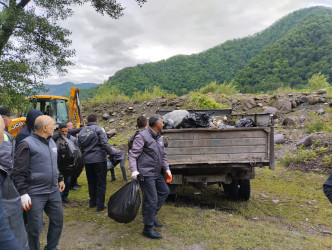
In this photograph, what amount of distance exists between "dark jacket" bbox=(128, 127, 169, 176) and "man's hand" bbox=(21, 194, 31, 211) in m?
1.22

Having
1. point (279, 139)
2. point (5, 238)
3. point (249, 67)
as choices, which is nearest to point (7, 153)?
point (5, 238)

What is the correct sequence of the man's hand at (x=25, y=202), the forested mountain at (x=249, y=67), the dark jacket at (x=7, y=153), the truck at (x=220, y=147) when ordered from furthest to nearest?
the forested mountain at (x=249, y=67), the truck at (x=220, y=147), the dark jacket at (x=7, y=153), the man's hand at (x=25, y=202)

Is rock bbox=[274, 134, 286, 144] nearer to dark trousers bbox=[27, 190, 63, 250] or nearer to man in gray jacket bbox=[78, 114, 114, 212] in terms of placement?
man in gray jacket bbox=[78, 114, 114, 212]

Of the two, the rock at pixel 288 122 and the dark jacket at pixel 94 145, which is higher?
the dark jacket at pixel 94 145

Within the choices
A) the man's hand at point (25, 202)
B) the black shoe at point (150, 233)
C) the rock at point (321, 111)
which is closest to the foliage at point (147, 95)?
the rock at point (321, 111)

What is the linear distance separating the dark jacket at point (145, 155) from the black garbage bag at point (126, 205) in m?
0.21

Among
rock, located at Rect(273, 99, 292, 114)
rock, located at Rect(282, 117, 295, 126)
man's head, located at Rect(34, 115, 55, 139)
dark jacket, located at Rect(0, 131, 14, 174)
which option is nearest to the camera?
dark jacket, located at Rect(0, 131, 14, 174)

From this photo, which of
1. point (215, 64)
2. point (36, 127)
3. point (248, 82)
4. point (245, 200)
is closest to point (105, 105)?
point (245, 200)

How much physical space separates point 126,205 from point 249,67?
35951mm

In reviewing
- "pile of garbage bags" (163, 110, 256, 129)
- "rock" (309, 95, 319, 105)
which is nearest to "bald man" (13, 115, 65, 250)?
"pile of garbage bags" (163, 110, 256, 129)

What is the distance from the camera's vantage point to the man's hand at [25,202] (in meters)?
2.29

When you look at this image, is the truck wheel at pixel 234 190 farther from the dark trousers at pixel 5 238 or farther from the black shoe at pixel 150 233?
the dark trousers at pixel 5 238

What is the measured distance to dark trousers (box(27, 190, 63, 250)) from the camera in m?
2.45

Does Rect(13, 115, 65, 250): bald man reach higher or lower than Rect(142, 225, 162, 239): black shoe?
higher
